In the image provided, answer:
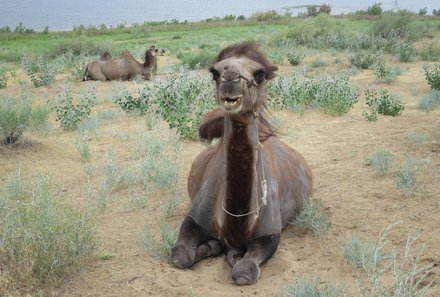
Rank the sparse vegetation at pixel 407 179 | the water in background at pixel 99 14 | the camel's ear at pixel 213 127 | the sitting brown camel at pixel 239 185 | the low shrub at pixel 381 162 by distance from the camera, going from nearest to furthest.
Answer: the sitting brown camel at pixel 239 185
the camel's ear at pixel 213 127
the sparse vegetation at pixel 407 179
the low shrub at pixel 381 162
the water in background at pixel 99 14

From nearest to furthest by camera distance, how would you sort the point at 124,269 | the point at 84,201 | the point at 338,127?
the point at 124,269
the point at 84,201
the point at 338,127

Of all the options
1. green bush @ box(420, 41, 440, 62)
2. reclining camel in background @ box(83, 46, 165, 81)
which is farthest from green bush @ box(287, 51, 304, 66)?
reclining camel in background @ box(83, 46, 165, 81)

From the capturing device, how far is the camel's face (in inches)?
178

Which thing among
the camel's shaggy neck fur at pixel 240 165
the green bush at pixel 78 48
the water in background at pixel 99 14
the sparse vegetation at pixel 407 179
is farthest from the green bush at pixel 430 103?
the water in background at pixel 99 14

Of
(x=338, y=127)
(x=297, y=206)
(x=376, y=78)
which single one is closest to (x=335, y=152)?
(x=338, y=127)

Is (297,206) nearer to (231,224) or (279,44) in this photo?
(231,224)

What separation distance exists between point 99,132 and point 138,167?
3275 millimetres

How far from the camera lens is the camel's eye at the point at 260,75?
490 cm

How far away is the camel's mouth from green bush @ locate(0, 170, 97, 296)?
5.26ft

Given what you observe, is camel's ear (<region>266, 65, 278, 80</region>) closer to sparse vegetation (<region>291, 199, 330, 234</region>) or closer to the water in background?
sparse vegetation (<region>291, 199, 330, 234</region>)

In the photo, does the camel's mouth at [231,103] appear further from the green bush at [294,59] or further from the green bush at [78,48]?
the green bush at [78,48]

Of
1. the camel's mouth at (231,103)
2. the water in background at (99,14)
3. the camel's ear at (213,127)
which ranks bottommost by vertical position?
the water in background at (99,14)

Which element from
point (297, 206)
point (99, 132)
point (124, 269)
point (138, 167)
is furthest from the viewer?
point (99, 132)

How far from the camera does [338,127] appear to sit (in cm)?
1041
